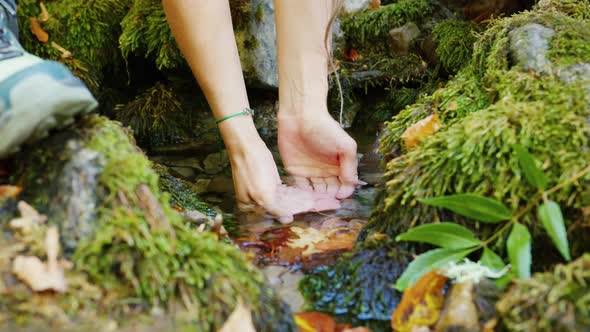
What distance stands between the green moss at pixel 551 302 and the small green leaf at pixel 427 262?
0.17m

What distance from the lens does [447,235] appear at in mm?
1265

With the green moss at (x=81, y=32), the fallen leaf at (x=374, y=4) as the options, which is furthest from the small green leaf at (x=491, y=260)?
the fallen leaf at (x=374, y=4)

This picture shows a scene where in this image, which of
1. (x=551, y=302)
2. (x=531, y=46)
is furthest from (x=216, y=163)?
(x=551, y=302)

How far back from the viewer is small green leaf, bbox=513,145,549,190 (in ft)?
4.00

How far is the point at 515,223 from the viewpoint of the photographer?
1.23m

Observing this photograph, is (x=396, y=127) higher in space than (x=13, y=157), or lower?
lower

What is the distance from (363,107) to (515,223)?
8.19 feet

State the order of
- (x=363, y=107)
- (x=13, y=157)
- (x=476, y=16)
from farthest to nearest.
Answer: (x=363, y=107) < (x=476, y=16) < (x=13, y=157)

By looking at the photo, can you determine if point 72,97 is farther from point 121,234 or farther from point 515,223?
point 515,223

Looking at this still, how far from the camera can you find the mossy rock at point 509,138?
1277 mm

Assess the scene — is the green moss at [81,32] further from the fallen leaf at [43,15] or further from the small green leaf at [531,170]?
the small green leaf at [531,170]

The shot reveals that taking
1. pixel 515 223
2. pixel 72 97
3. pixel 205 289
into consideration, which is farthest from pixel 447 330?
pixel 72 97

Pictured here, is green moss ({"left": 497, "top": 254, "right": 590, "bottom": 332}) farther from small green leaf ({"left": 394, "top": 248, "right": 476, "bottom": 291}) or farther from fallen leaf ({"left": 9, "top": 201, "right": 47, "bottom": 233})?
fallen leaf ({"left": 9, "top": 201, "right": 47, "bottom": 233})

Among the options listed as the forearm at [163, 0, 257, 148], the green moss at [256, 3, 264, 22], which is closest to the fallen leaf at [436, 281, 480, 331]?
the forearm at [163, 0, 257, 148]
